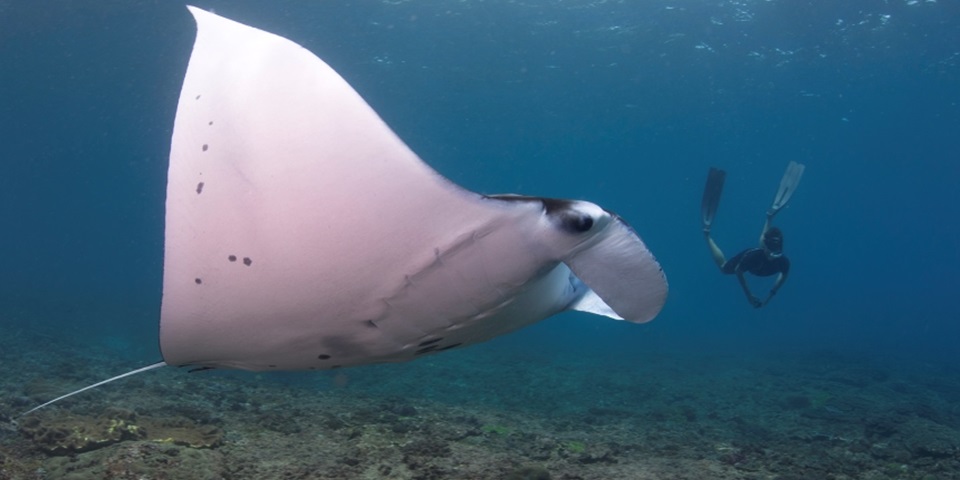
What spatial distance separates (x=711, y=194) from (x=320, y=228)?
14079mm

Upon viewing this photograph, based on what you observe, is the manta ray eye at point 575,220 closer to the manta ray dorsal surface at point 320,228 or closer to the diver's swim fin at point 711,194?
the manta ray dorsal surface at point 320,228

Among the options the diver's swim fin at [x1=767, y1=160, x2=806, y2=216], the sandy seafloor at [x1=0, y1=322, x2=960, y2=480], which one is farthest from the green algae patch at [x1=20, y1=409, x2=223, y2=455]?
the diver's swim fin at [x1=767, y1=160, x2=806, y2=216]

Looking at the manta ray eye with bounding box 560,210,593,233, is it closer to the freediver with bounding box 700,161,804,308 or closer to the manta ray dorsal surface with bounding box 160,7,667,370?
the manta ray dorsal surface with bounding box 160,7,667,370

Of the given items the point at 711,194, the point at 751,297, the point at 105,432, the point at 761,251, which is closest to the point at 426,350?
the point at 105,432

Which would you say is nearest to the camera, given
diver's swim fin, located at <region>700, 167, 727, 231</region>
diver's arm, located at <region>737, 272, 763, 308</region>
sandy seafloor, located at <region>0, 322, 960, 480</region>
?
sandy seafloor, located at <region>0, 322, 960, 480</region>

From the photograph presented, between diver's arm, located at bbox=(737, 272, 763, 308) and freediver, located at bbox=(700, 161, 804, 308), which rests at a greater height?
freediver, located at bbox=(700, 161, 804, 308)

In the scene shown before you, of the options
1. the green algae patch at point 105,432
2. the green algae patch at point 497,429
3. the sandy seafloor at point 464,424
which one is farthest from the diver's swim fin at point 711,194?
the green algae patch at point 105,432

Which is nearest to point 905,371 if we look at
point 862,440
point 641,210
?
point 862,440

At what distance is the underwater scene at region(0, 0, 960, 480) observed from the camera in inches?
75.7

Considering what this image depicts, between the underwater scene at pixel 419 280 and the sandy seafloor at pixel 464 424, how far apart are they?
56 millimetres

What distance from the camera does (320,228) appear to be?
1982mm

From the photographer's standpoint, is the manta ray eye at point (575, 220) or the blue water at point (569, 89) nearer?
the manta ray eye at point (575, 220)

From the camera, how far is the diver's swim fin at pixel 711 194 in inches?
548

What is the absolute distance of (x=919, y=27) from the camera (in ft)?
76.5
